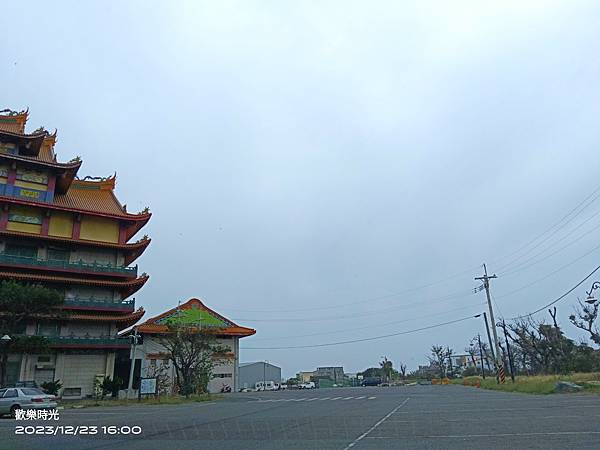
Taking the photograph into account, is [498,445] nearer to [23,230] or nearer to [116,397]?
[116,397]

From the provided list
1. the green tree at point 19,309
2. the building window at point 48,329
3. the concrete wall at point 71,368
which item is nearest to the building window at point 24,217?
the building window at point 48,329

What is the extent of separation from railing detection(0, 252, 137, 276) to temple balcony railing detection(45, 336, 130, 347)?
16.8ft

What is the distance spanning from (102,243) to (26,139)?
32.3 feet

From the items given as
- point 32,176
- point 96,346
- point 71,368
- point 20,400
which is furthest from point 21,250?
point 20,400

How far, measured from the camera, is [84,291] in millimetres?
42312

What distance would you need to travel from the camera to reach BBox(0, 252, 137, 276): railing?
3866 cm

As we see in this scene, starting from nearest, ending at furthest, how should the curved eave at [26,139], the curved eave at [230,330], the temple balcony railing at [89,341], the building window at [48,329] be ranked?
the temple balcony railing at [89,341]
the building window at [48,329]
the curved eave at [26,139]
the curved eave at [230,330]

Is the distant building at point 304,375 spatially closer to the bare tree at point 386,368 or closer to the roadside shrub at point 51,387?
the bare tree at point 386,368

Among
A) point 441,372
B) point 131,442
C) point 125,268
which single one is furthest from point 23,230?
point 441,372

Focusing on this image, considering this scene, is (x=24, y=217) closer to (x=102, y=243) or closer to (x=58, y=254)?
(x=58, y=254)

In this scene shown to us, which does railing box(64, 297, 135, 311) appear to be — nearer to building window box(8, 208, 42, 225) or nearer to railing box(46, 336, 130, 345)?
railing box(46, 336, 130, 345)

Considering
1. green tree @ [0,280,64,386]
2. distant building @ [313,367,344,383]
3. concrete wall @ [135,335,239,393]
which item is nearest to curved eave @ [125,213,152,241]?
concrete wall @ [135,335,239,393]

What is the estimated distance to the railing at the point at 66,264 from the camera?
127ft

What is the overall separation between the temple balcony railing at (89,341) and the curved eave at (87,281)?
4067 mm
